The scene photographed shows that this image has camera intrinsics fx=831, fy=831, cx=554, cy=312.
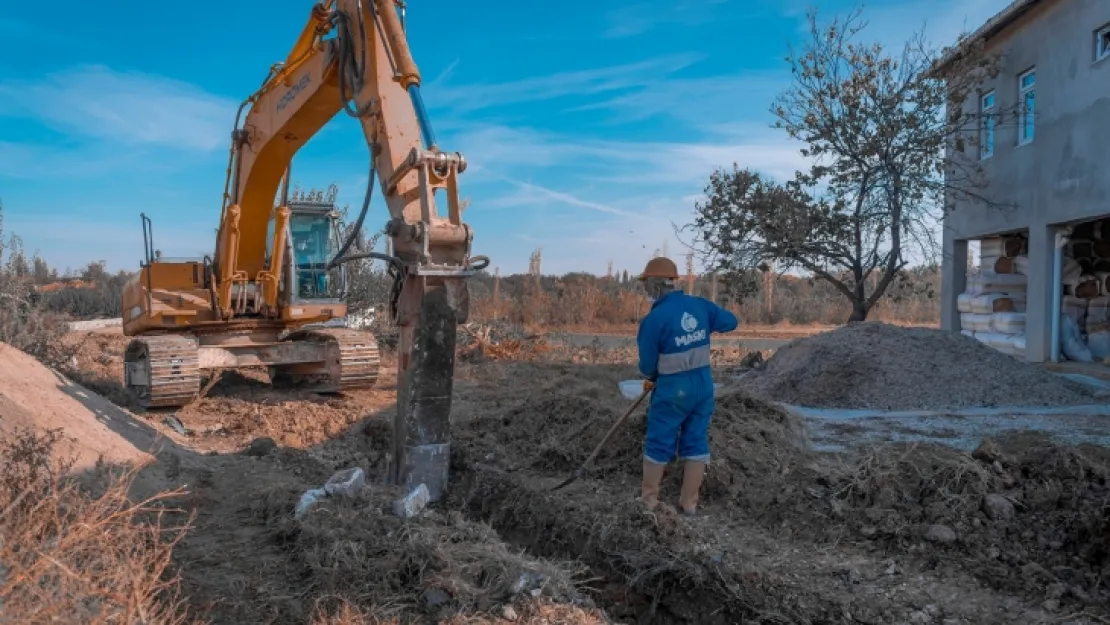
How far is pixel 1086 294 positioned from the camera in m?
13.5

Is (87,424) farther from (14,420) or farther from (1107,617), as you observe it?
(1107,617)

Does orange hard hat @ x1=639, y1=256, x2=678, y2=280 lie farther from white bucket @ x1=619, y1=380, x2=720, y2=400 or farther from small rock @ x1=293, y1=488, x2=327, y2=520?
white bucket @ x1=619, y1=380, x2=720, y2=400

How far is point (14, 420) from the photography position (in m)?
6.01

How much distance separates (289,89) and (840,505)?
6.73 meters

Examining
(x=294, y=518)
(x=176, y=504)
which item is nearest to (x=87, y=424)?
(x=176, y=504)

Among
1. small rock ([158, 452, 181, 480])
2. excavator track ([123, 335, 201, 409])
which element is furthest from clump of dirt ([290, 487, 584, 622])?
excavator track ([123, 335, 201, 409])

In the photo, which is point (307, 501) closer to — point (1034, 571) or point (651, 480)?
point (651, 480)

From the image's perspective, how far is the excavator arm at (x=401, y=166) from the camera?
5.81m

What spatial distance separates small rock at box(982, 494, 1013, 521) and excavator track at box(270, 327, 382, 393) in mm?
7733

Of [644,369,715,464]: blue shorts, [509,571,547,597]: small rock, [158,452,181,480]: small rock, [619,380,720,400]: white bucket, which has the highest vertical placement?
[644,369,715,464]: blue shorts

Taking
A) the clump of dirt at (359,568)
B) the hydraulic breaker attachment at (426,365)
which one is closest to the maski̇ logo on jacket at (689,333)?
the hydraulic breaker attachment at (426,365)

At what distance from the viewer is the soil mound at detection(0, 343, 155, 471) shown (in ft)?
19.7

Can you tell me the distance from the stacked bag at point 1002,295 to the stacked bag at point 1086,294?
722 mm

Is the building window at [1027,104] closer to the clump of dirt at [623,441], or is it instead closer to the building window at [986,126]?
the building window at [986,126]
